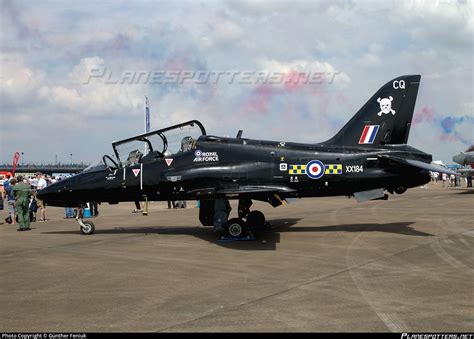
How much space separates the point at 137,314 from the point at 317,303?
2.46m

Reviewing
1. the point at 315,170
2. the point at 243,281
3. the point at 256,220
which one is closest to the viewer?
the point at 243,281

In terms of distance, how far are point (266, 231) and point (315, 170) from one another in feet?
8.85

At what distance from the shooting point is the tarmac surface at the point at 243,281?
18.4ft

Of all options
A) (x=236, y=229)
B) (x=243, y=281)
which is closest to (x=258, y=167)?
(x=236, y=229)

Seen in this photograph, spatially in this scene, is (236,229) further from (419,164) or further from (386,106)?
(386,106)

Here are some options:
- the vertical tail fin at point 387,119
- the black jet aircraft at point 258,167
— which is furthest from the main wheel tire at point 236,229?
the vertical tail fin at point 387,119

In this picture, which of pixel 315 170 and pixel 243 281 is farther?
pixel 315 170

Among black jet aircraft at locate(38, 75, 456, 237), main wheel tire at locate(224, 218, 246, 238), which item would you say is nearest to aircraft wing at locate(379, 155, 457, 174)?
black jet aircraft at locate(38, 75, 456, 237)

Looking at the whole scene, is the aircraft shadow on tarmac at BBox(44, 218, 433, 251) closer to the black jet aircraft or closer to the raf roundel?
the black jet aircraft

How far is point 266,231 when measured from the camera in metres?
14.4

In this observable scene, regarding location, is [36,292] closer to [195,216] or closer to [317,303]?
[317,303]

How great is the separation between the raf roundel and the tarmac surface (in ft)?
5.76

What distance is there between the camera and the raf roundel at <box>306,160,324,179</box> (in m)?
13.0

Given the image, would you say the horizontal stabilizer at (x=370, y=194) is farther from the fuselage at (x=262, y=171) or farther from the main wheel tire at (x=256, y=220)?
the main wheel tire at (x=256, y=220)
